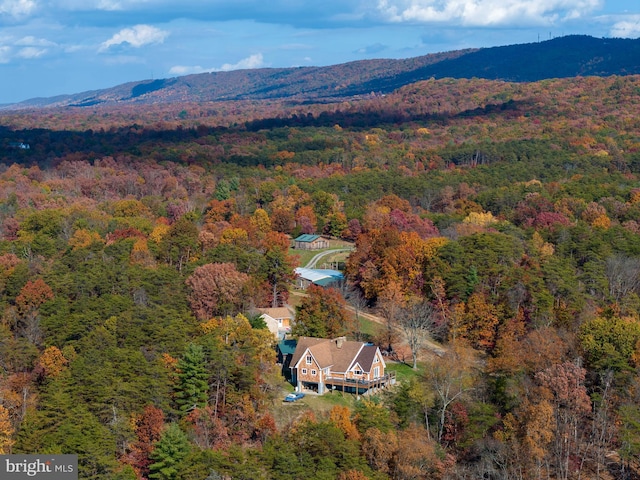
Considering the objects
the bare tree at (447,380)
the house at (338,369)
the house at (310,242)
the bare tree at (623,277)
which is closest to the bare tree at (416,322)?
the bare tree at (447,380)

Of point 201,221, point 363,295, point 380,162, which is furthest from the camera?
point 380,162

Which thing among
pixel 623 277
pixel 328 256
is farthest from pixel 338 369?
pixel 328 256

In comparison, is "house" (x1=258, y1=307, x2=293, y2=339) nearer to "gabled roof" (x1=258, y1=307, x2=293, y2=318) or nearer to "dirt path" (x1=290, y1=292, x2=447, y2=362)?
"gabled roof" (x1=258, y1=307, x2=293, y2=318)

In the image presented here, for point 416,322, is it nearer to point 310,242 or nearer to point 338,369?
point 338,369

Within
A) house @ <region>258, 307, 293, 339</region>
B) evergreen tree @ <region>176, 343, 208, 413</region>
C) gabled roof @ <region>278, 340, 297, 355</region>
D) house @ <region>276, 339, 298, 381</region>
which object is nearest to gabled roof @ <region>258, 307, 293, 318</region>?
house @ <region>258, 307, 293, 339</region>

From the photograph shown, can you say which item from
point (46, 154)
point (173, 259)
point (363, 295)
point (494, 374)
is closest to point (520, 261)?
point (363, 295)

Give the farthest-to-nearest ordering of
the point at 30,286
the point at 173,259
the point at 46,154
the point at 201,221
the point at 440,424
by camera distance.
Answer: the point at 46,154, the point at 201,221, the point at 173,259, the point at 30,286, the point at 440,424

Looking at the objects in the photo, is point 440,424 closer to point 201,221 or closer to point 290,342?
point 290,342
